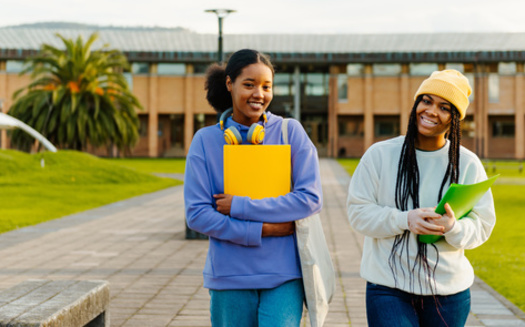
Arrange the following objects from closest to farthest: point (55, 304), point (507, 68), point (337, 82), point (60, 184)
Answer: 1. point (55, 304)
2. point (60, 184)
3. point (507, 68)
4. point (337, 82)

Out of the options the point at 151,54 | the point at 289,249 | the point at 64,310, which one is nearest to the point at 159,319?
the point at 64,310

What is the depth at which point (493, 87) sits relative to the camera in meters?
59.2

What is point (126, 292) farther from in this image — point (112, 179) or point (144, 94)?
point (144, 94)

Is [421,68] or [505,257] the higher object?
[421,68]

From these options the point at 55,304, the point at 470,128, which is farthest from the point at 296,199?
the point at 470,128

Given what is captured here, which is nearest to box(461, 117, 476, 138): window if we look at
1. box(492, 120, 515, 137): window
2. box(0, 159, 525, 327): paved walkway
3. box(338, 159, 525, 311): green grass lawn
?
box(492, 120, 515, 137): window

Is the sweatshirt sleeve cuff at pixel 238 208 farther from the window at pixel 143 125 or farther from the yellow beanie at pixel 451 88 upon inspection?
the window at pixel 143 125

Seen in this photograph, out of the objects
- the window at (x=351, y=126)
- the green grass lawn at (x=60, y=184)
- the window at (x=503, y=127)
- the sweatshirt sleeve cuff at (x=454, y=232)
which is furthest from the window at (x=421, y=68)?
the sweatshirt sleeve cuff at (x=454, y=232)

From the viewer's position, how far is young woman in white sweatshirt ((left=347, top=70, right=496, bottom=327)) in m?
2.87

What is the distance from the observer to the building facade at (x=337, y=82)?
58.8 m

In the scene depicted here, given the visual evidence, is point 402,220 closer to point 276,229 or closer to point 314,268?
point 314,268

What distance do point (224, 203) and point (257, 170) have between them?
183 mm

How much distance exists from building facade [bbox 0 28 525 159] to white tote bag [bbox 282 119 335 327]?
5502cm

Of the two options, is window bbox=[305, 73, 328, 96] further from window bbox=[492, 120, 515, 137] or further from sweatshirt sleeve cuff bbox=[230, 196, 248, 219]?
sweatshirt sleeve cuff bbox=[230, 196, 248, 219]
